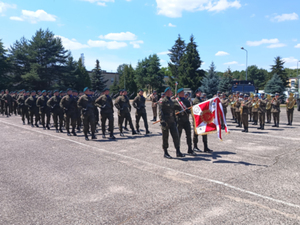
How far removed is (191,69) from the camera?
49.4m

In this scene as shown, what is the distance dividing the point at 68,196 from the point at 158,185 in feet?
6.17

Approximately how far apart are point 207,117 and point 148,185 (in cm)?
348

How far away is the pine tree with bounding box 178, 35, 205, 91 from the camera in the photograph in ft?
163

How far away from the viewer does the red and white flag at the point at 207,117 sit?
8047 millimetres

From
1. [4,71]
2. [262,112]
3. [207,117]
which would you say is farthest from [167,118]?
[4,71]

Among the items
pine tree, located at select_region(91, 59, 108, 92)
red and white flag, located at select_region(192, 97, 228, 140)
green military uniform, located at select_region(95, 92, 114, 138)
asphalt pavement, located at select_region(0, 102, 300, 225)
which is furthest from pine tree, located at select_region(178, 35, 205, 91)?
red and white flag, located at select_region(192, 97, 228, 140)

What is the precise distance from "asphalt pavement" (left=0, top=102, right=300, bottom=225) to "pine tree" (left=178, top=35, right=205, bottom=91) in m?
40.7

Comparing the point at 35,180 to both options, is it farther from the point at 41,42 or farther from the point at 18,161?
the point at 41,42

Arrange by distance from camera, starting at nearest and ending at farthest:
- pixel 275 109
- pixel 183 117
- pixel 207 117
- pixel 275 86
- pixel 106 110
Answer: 1. pixel 207 117
2. pixel 183 117
3. pixel 106 110
4. pixel 275 109
5. pixel 275 86

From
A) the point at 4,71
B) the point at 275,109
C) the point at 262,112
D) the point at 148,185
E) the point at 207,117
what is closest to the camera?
the point at 148,185

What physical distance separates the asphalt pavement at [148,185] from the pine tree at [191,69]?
4075 cm

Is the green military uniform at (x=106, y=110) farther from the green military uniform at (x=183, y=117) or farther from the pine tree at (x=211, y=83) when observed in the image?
the pine tree at (x=211, y=83)

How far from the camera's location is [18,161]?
7.82 m

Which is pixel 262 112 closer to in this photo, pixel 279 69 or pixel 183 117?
pixel 183 117
